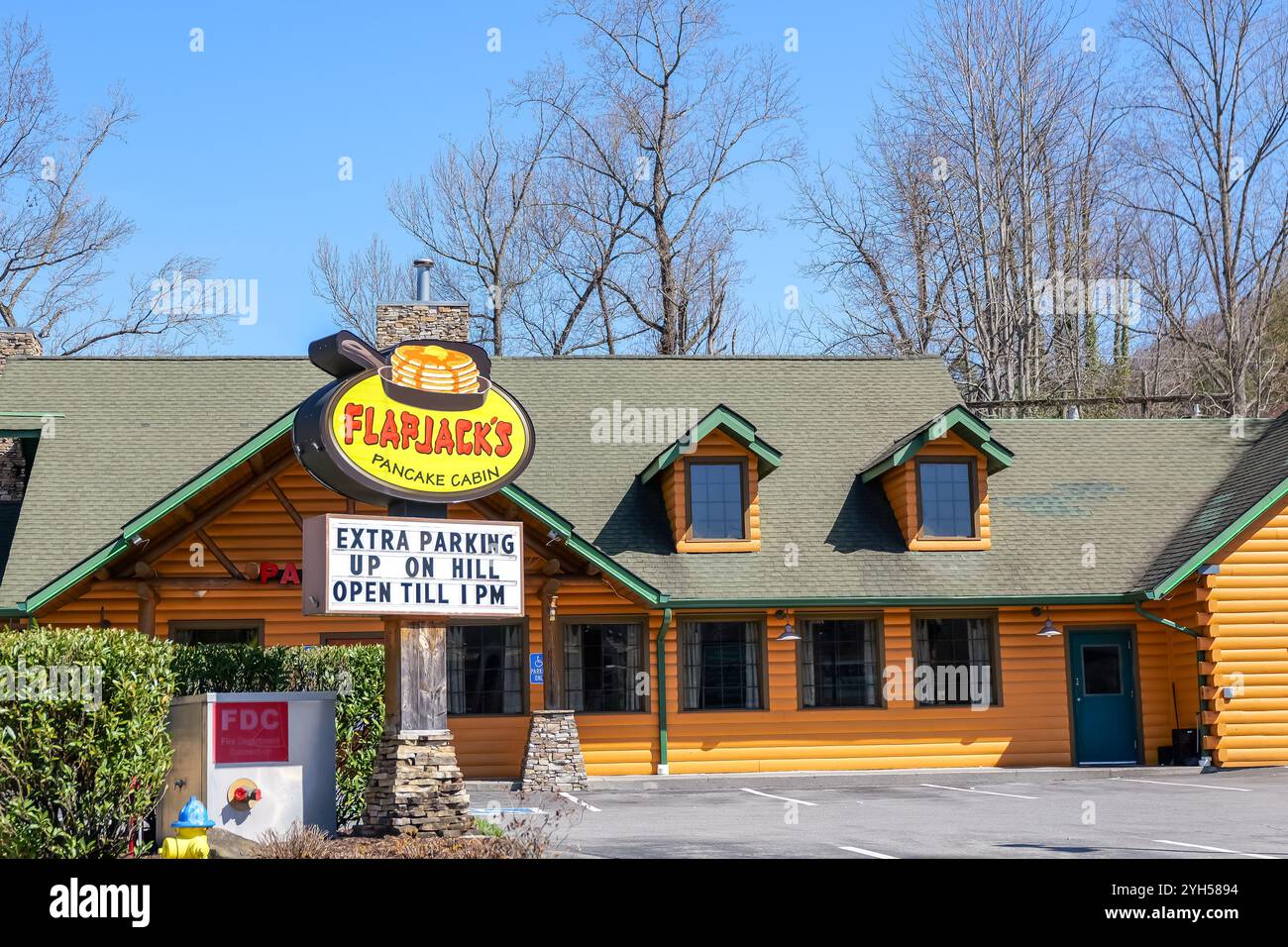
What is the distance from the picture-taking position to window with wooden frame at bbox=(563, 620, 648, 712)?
2223 cm

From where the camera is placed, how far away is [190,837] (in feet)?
38.5

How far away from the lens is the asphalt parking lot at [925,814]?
42.5 feet

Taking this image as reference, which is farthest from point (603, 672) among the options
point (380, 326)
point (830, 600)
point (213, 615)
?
point (380, 326)

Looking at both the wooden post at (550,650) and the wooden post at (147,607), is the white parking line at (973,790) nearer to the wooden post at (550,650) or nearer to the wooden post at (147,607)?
the wooden post at (550,650)

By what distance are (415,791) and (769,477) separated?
12.3 m

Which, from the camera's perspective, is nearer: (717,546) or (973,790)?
(973,790)

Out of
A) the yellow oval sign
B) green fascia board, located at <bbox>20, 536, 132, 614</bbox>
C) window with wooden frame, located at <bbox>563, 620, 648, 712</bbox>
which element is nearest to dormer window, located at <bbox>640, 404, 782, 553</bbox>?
window with wooden frame, located at <bbox>563, 620, 648, 712</bbox>

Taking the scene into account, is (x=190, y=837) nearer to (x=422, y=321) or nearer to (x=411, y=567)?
(x=411, y=567)

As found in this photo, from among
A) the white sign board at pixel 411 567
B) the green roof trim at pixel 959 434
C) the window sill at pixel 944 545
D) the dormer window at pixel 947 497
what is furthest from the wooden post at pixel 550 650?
the dormer window at pixel 947 497

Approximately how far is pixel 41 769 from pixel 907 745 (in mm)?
14129

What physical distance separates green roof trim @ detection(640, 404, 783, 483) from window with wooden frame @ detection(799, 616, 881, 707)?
2663mm

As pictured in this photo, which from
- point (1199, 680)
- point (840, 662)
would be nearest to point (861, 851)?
point (840, 662)

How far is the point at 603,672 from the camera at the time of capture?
73.3ft

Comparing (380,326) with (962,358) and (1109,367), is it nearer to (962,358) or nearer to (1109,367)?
(962,358)
